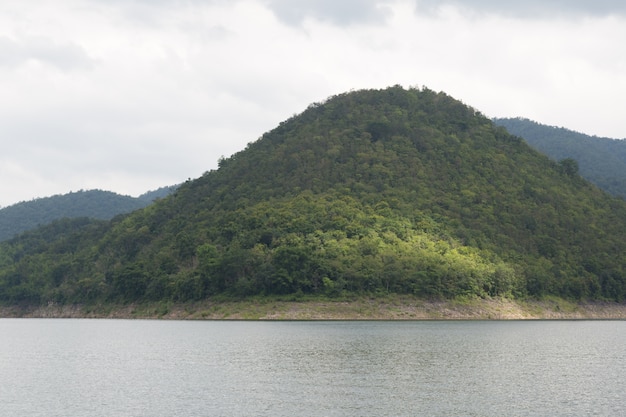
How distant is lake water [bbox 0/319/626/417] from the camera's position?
50.3 m

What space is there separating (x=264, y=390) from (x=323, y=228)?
12766 centimetres

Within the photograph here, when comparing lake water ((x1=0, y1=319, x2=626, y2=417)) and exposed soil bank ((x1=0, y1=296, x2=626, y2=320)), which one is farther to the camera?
exposed soil bank ((x1=0, y1=296, x2=626, y2=320))

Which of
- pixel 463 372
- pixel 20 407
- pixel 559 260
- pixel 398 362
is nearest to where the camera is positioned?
pixel 20 407

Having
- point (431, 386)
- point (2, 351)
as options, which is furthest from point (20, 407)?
point (2, 351)

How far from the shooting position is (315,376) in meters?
64.1

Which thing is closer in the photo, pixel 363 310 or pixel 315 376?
pixel 315 376

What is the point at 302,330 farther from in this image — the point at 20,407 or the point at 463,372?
the point at 20,407

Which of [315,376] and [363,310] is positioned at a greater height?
[363,310]

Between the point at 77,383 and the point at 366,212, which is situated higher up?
the point at 366,212

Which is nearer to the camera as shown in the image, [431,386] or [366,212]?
[431,386]

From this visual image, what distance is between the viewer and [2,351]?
90.1 meters

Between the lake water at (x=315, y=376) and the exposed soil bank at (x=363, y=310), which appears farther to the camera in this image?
the exposed soil bank at (x=363, y=310)

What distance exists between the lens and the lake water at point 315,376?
50.3 m

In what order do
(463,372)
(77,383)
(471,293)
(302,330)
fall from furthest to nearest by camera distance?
(471,293) < (302,330) < (463,372) < (77,383)
